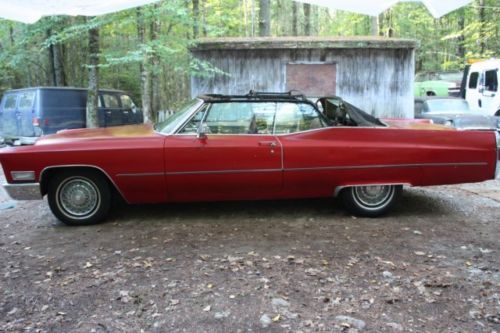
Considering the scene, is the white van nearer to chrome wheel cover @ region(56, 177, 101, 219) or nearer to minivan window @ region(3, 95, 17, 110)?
chrome wheel cover @ region(56, 177, 101, 219)

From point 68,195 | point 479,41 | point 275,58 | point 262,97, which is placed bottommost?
point 68,195

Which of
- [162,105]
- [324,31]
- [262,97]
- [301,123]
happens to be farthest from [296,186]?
[324,31]

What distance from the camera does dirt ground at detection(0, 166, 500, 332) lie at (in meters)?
3.08

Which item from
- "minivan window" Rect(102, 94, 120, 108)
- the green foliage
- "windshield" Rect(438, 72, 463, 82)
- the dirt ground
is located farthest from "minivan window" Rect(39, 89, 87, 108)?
"windshield" Rect(438, 72, 463, 82)

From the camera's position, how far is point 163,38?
11188 millimetres

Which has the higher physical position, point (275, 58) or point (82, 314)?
point (275, 58)

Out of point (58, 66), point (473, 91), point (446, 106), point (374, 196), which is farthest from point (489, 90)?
point (58, 66)

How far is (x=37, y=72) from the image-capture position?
21547mm

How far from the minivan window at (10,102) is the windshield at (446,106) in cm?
1121

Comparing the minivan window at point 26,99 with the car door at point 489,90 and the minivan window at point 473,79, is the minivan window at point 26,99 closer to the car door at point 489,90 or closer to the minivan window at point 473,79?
the car door at point 489,90

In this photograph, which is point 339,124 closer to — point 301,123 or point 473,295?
point 301,123

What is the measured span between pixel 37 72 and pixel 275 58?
583 inches

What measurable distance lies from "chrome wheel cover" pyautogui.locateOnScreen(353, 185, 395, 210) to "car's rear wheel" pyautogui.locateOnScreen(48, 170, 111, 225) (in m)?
3.01

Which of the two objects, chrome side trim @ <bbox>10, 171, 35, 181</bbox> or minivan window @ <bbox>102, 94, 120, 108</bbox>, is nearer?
chrome side trim @ <bbox>10, 171, 35, 181</bbox>
